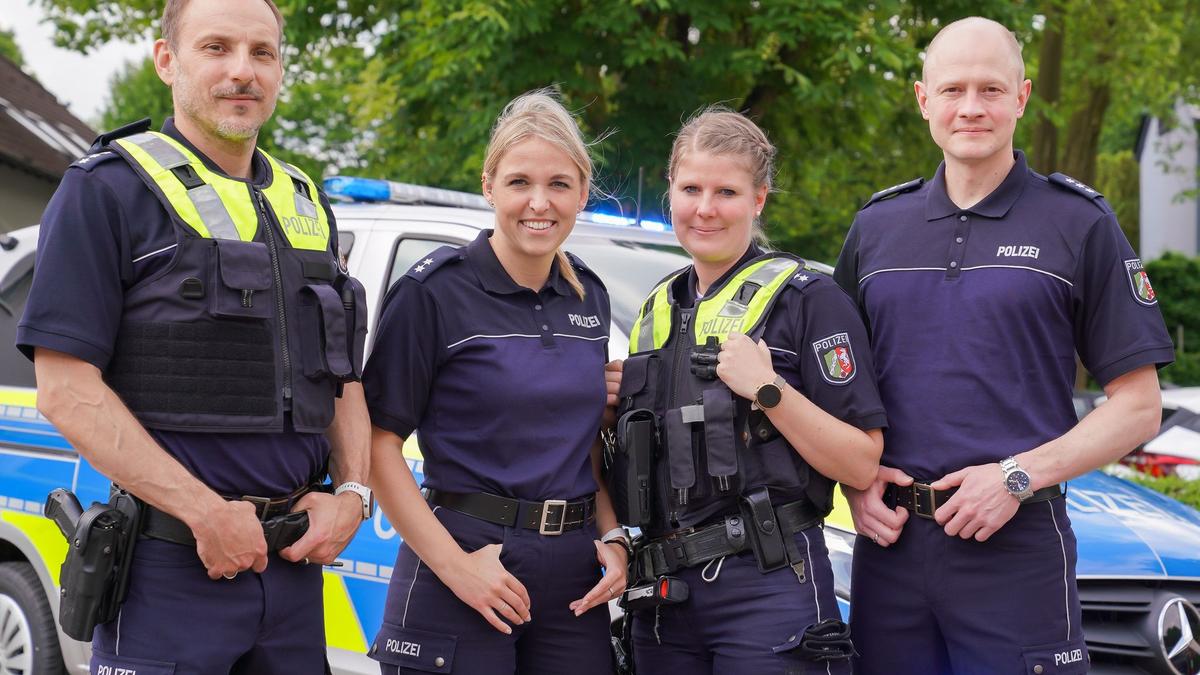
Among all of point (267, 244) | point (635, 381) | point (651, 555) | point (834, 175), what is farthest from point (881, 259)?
point (834, 175)

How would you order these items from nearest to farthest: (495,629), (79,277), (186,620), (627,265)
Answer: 1. (79,277)
2. (186,620)
3. (495,629)
4. (627,265)

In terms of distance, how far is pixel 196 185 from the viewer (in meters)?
2.56

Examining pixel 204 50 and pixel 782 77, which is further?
pixel 782 77

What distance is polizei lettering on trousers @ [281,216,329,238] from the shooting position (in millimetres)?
2713

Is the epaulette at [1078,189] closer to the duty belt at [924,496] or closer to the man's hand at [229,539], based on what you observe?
the duty belt at [924,496]

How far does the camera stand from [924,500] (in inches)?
113

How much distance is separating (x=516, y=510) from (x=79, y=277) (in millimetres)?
1086

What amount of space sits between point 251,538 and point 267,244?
631mm

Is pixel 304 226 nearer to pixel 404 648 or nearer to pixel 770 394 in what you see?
pixel 404 648

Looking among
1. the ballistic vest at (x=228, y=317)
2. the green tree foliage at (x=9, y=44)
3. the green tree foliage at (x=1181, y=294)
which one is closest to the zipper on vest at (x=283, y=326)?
the ballistic vest at (x=228, y=317)

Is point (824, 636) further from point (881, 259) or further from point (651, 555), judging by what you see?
point (881, 259)

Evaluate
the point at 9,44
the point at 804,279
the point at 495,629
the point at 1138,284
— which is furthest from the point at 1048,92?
the point at 9,44

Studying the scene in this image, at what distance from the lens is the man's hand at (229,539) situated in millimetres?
2443

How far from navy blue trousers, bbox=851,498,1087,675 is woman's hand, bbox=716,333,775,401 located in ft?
1.76
